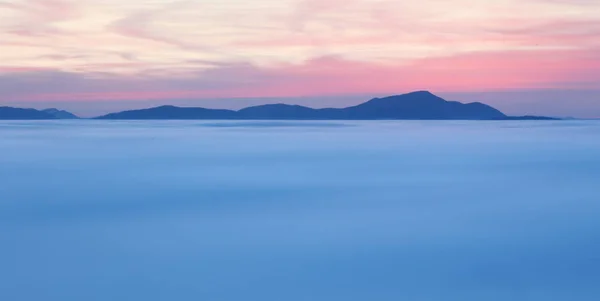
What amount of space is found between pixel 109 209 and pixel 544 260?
20.8 ft

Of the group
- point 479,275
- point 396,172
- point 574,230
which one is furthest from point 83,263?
point 396,172

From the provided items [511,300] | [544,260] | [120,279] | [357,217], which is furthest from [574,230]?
[120,279]

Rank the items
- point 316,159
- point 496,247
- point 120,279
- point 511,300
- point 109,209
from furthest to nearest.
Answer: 1. point 316,159
2. point 109,209
3. point 496,247
4. point 120,279
5. point 511,300

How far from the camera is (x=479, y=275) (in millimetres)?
6203

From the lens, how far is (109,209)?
10.2 m

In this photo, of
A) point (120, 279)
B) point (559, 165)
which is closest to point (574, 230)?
point (120, 279)

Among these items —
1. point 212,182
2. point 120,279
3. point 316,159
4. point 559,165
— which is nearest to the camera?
point 120,279

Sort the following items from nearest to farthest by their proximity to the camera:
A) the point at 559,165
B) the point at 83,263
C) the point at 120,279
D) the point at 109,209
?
the point at 120,279
the point at 83,263
the point at 109,209
the point at 559,165

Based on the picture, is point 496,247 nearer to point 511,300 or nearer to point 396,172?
point 511,300

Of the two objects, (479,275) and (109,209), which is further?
(109,209)

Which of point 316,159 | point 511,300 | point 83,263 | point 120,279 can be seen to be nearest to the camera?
point 511,300

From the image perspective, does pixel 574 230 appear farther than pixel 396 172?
No

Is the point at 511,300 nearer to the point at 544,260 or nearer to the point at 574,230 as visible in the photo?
the point at 544,260

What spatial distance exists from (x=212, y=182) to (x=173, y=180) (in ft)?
3.13
